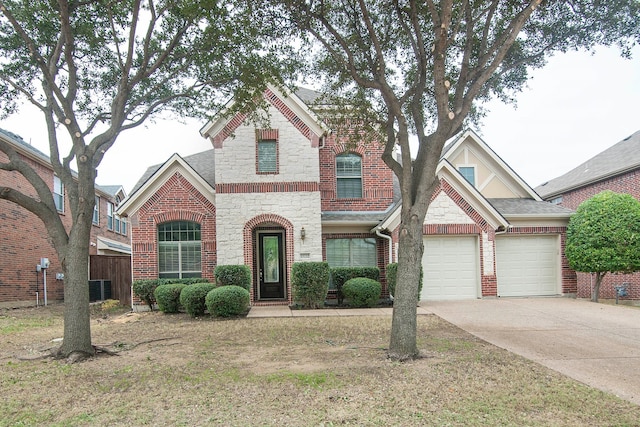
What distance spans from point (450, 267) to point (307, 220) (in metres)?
Result: 5.04

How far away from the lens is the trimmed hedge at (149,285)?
1475 cm

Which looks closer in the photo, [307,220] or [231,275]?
[231,275]

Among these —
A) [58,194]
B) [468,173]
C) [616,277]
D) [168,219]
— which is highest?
[468,173]

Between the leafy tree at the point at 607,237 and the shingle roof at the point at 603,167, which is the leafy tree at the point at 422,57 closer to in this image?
the leafy tree at the point at 607,237

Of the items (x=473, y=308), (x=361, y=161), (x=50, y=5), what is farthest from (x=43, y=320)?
(x=473, y=308)

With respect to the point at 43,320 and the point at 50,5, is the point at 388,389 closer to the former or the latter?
the point at 50,5

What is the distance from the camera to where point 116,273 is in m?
20.8

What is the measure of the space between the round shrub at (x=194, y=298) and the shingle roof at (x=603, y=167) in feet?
50.3

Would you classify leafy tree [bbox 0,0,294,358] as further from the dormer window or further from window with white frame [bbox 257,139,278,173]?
the dormer window

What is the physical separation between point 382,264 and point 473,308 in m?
3.67

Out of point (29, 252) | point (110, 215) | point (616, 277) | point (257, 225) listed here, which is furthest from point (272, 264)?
point (110, 215)

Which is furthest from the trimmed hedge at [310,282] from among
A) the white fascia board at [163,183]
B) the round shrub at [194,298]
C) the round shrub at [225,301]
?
the white fascia board at [163,183]

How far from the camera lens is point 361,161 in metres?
17.0

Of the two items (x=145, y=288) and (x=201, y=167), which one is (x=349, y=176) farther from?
(x=145, y=288)
